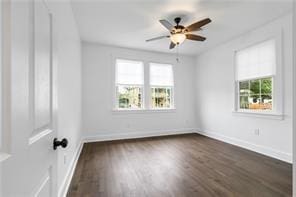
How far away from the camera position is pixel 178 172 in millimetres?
2625

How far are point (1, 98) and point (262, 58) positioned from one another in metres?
4.28

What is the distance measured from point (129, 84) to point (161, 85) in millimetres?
1078

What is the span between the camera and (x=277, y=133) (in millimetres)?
3195

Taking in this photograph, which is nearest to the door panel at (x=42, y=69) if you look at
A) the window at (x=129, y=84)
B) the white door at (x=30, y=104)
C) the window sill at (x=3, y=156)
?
the white door at (x=30, y=104)

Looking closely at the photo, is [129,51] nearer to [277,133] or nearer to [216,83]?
[216,83]

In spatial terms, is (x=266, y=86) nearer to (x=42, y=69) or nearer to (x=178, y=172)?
(x=178, y=172)

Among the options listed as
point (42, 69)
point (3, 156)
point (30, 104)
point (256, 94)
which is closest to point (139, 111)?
point (256, 94)

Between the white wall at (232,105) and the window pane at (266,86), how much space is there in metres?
0.33

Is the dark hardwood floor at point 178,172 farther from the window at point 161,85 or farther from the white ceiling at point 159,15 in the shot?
the white ceiling at point 159,15

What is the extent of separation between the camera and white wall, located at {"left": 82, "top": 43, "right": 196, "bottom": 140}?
4.50 m

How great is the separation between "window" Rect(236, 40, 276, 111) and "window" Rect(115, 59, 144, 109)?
2685mm

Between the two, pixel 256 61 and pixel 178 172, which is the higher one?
pixel 256 61

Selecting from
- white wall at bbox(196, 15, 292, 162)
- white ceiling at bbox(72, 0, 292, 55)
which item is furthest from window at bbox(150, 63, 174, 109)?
white ceiling at bbox(72, 0, 292, 55)

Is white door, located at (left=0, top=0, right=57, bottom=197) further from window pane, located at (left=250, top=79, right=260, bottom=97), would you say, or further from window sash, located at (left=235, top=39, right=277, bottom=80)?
window pane, located at (left=250, top=79, right=260, bottom=97)
